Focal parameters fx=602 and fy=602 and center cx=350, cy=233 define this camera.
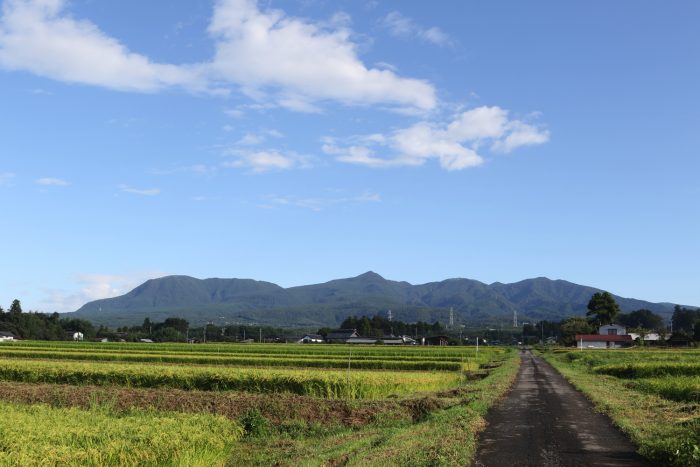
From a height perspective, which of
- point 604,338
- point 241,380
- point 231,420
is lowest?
point 604,338

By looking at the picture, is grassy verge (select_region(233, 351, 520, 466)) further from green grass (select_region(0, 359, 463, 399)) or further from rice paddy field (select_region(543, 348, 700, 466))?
green grass (select_region(0, 359, 463, 399))

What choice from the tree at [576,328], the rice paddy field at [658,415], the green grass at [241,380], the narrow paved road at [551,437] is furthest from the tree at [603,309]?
the narrow paved road at [551,437]

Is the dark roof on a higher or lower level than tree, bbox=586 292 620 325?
lower

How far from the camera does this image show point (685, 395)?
27.9 metres

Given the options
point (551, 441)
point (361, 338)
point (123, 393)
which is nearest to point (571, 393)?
point (551, 441)

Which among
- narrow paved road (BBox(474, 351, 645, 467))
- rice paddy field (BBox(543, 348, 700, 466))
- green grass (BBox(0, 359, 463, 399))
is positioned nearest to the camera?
rice paddy field (BBox(543, 348, 700, 466))

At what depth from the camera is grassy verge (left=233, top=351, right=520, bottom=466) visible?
1416 cm

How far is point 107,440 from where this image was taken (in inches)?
501

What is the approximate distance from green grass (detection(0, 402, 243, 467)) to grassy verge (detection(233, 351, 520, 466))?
1.57 metres

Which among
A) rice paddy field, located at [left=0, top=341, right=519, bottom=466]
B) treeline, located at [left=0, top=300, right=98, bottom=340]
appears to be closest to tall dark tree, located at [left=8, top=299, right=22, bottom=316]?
treeline, located at [left=0, top=300, right=98, bottom=340]

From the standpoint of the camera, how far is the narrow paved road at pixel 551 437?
14.4 m

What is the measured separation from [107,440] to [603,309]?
16833 centimetres

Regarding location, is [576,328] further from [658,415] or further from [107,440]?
[107,440]

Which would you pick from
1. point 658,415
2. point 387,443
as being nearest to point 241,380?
point 387,443
